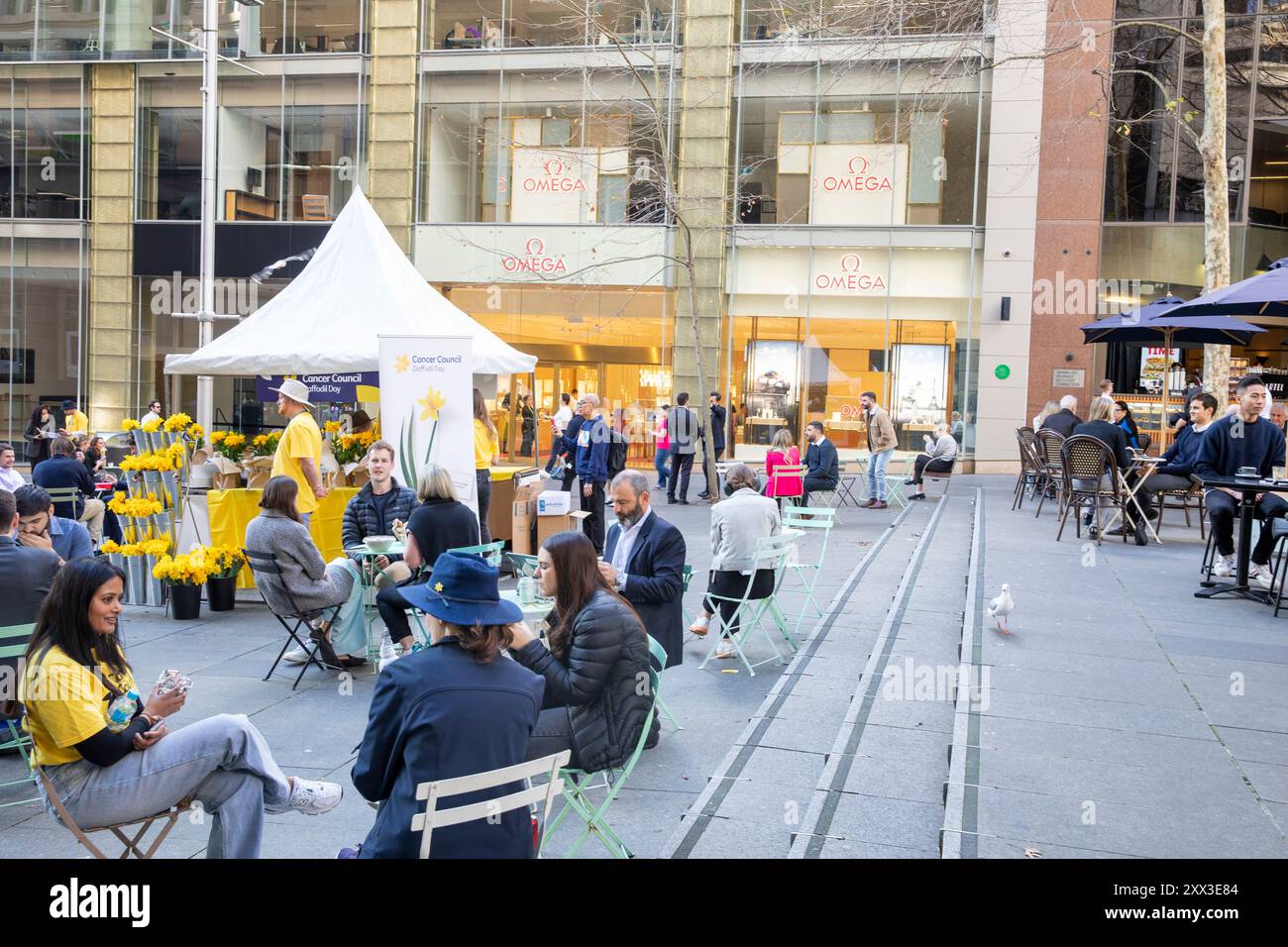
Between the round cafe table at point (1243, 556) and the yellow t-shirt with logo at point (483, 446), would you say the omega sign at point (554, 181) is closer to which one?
the yellow t-shirt with logo at point (483, 446)

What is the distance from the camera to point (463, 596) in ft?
12.0

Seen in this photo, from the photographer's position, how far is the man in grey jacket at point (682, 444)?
19.1 metres

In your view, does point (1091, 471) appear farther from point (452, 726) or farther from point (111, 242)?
point (111, 242)

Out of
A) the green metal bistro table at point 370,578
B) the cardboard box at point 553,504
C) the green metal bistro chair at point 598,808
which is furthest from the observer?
the cardboard box at point 553,504

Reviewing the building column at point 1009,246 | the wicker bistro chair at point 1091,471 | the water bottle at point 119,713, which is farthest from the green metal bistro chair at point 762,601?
the building column at point 1009,246

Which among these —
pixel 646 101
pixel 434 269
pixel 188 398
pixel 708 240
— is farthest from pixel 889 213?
pixel 188 398

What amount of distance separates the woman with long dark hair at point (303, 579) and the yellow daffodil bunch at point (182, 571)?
6.55 ft

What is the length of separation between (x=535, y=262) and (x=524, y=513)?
13832 millimetres

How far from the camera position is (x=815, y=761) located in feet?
19.2

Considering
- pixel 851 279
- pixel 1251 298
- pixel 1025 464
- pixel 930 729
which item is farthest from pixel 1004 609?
pixel 851 279

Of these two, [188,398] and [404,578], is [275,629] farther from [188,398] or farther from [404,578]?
[188,398]

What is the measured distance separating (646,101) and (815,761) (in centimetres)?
2040

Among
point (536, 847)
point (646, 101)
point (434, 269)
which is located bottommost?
point (536, 847)
